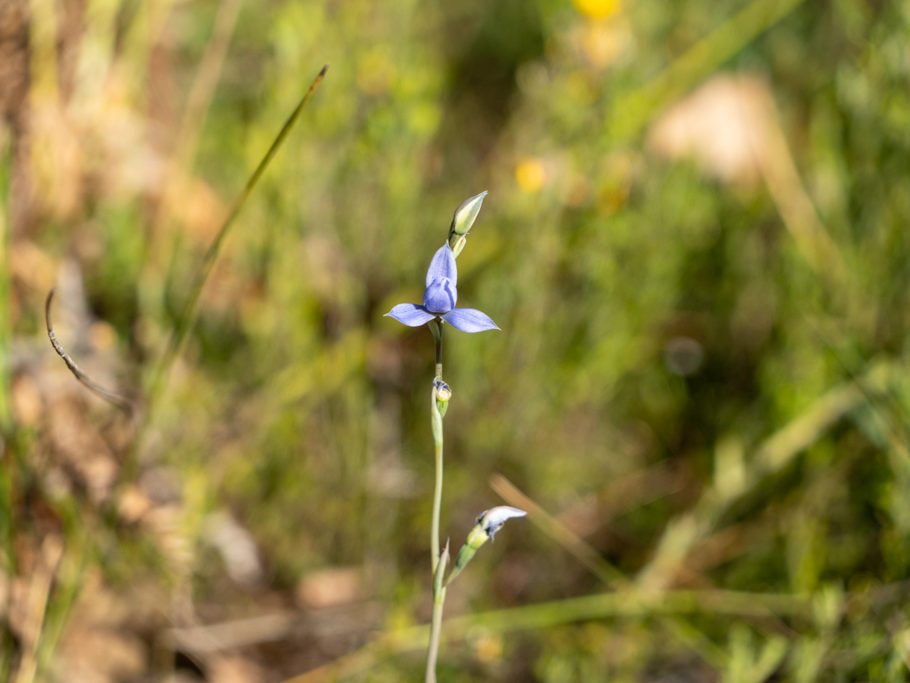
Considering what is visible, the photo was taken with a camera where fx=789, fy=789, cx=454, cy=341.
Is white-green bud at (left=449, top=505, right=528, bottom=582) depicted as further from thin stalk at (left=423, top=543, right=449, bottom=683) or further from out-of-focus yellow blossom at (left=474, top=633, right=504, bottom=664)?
out-of-focus yellow blossom at (left=474, top=633, right=504, bottom=664)

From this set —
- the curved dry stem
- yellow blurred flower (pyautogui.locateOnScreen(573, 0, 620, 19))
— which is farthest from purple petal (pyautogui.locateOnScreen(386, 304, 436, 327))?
yellow blurred flower (pyautogui.locateOnScreen(573, 0, 620, 19))

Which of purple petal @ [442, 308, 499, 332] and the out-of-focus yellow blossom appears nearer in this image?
purple petal @ [442, 308, 499, 332]

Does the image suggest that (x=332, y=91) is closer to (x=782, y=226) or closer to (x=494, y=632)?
(x=494, y=632)

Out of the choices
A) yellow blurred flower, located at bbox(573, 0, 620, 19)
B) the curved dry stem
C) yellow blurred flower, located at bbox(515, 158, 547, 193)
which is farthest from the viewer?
yellow blurred flower, located at bbox(573, 0, 620, 19)

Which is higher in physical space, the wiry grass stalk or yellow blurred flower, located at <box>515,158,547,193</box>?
yellow blurred flower, located at <box>515,158,547,193</box>

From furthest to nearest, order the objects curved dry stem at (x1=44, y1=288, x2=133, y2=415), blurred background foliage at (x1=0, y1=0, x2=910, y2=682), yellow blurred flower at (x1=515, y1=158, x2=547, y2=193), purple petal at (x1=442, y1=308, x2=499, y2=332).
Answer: yellow blurred flower at (x1=515, y1=158, x2=547, y2=193), blurred background foliage at (x1=0, y1=0, x2=910, y2=682), curved dry stem at (x1=44, y1=288, x2=133, y2=415), purple petal at (x1=442, y1=308, x2=499, y2=332)

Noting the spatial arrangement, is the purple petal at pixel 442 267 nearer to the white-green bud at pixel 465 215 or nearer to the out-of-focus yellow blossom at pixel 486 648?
the white-green bud at pixel 465 215

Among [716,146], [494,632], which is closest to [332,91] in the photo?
[494,632]

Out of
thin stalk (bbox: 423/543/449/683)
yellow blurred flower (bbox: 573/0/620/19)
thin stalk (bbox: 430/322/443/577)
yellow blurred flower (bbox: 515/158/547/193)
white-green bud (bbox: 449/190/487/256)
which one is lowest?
thin stalk (bbox: 423/543/449/683)
